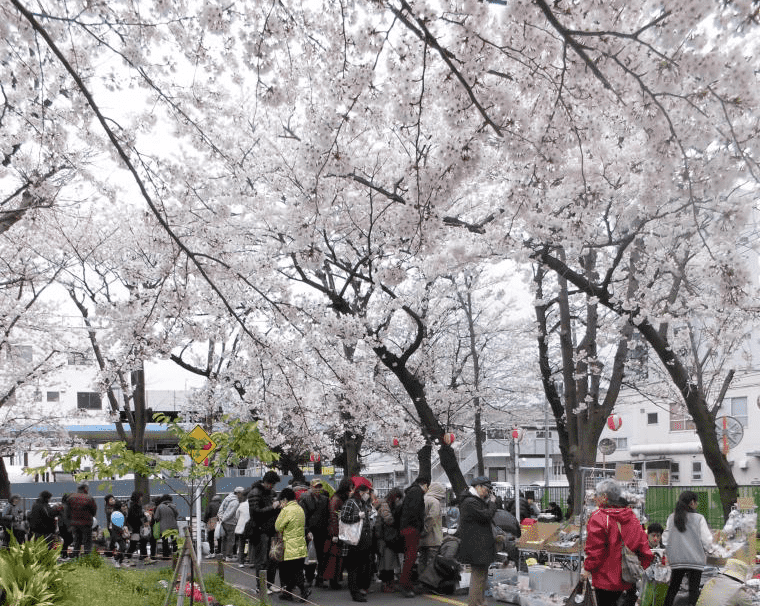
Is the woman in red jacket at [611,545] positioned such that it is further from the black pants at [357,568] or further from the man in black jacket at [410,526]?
the man in black jacket at [410,526]

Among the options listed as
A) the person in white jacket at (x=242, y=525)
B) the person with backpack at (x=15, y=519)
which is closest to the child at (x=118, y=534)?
the person with backpack at (x=15, y=519)

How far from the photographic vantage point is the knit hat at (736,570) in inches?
364

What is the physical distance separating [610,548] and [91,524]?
12028 millimetres

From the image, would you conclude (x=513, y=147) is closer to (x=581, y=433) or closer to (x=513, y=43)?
(x=513, y=43)

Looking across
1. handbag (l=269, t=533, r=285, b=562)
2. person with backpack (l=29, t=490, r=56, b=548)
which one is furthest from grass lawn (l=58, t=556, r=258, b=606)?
person with backpack (l=29, t=490, r=56, b=548)

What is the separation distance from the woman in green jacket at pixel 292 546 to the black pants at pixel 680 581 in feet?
14.4

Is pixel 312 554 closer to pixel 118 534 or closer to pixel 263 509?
pixel 263 509

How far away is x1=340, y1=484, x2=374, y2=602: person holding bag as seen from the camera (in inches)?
451

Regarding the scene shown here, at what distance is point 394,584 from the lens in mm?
12539

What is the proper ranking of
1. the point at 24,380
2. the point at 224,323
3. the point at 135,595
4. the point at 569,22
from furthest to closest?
the point at 24,380 → the point at 224,323 → the point at 135,595 → the point at 569,22

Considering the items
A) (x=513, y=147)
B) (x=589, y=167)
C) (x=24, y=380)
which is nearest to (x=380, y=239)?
(x=589, y=167)

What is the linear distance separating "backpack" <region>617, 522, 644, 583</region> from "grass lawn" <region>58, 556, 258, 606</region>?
4028 millimetres

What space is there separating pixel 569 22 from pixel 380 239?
1038 centimetres

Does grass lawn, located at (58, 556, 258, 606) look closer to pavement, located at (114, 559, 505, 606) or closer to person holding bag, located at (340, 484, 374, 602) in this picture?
Result: pavement, located at (114, 559, 505, 606)
